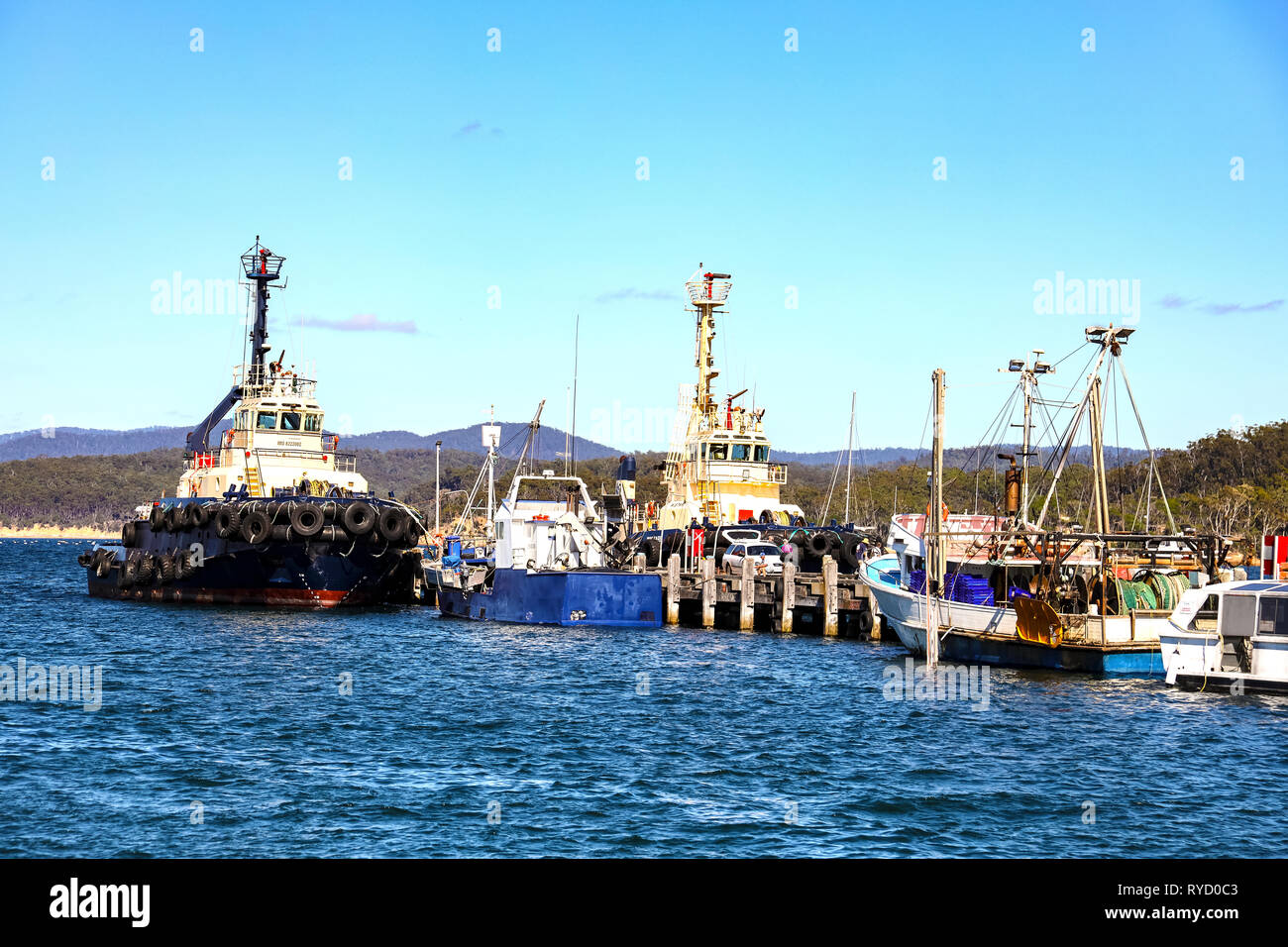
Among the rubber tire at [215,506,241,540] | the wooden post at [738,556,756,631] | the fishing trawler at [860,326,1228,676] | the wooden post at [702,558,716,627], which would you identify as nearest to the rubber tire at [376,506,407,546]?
the rubber tire at [215,506,241,540]

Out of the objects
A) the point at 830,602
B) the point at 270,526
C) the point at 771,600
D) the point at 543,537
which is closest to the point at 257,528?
the point at 270,526

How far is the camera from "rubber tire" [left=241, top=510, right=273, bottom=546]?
5556cm

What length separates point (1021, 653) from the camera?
121 ft

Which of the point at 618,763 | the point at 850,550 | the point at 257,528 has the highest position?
the point at 257,528

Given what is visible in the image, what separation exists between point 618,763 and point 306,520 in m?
34.4

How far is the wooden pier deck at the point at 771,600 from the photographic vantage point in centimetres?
5009

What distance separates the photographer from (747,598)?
2085 inches

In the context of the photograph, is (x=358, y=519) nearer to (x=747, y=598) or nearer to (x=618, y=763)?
(x=747, y=598)

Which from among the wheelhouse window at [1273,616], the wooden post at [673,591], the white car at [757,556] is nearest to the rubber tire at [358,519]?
the wooden post at [673,591]

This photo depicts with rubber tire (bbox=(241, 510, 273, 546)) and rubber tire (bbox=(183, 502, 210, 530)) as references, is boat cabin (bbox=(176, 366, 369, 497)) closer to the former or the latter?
rubber tire (bbox=(183, 502, 210, 530))

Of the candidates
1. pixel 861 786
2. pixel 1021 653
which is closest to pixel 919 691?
pixel 1021 653

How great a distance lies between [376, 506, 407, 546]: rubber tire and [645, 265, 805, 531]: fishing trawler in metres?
15.2

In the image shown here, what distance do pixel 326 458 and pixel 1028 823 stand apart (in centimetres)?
5010

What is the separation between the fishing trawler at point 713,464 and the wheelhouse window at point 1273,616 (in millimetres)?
33348
